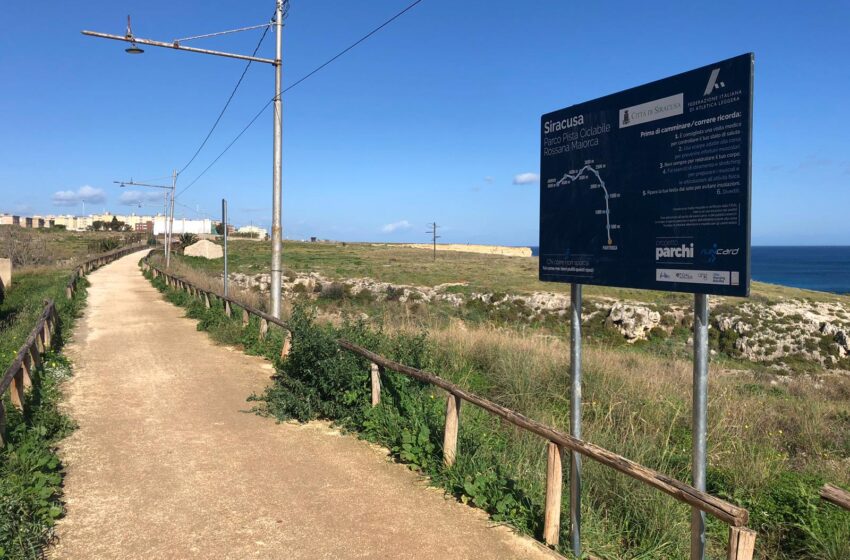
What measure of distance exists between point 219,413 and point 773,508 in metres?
6.34

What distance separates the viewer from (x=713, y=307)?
3422 centimetres

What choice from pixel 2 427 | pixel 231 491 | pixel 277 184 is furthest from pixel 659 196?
pixel 277 184

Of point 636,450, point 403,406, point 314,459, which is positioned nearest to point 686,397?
point 636,450

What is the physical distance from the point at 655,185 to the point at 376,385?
4.55 m

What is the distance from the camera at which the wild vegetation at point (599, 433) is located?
501 cm

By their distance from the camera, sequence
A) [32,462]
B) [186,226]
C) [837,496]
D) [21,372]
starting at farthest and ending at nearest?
[186,226] → [21,372] → [32,462] → [837,496]

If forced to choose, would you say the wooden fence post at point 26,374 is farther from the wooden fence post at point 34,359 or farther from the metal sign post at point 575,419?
the metal sign post at point 575,419

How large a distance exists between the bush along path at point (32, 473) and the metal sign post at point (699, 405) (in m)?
4.13

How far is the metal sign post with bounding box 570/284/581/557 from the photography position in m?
Result: 4.45

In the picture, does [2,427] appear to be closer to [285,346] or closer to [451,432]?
[451,432]

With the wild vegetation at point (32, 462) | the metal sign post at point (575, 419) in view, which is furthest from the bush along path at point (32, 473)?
the metal sign post at point (575, 419)

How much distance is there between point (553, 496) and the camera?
180 inches

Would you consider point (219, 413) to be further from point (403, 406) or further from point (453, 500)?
point (453, 500)

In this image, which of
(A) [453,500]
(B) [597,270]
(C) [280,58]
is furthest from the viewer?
(C) [280,58]
